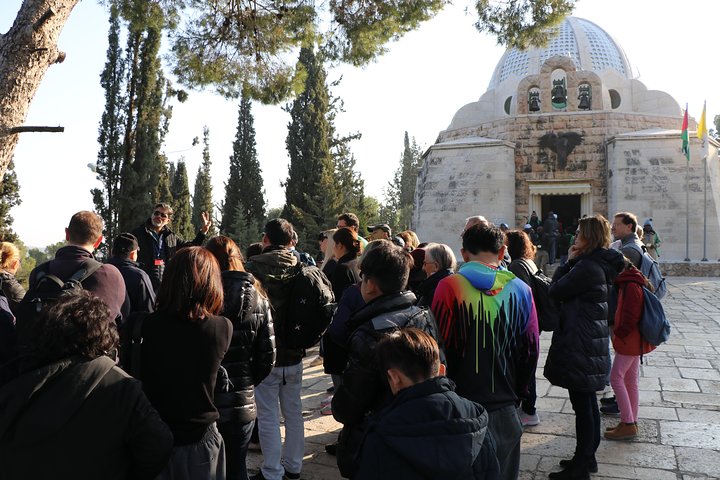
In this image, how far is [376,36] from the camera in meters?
7.11

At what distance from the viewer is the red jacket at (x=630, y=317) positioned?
381cm

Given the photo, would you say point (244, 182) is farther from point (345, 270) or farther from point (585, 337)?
point (585, 337)

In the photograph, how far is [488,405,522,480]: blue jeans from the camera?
7.82 ft

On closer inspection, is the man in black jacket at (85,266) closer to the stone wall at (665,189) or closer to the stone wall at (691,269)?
the stone wall at (691,269)

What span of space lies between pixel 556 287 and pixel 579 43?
27040 mm

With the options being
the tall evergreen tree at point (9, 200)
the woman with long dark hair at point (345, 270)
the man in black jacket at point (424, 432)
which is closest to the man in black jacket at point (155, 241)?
the woman with long dark hair at point (345, 270)

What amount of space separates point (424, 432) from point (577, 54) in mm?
28391

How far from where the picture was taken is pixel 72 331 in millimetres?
1661

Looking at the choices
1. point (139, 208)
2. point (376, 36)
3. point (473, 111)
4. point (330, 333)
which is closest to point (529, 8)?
point (376, 36)

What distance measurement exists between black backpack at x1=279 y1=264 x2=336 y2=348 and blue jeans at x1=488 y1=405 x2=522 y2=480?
1.26 meters

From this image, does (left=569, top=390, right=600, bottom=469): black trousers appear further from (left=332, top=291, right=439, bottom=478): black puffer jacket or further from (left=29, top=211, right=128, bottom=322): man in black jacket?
(left=29, top=211, right=128, bottom=322): man in black jacket

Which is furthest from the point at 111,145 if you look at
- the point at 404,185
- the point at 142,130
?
the point at 404,185

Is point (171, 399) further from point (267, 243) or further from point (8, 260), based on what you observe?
point (8, 260)

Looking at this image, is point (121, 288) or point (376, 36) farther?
point (376, 36)
